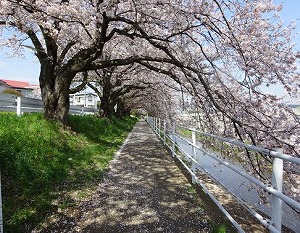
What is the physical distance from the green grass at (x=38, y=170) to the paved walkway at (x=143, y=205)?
Answer: 448 mm

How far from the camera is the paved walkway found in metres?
4.25

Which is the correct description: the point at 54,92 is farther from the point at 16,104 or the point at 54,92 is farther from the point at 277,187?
the point at 277,187

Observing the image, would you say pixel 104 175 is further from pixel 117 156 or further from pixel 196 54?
pixel 196 54

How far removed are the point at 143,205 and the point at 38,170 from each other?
2257 mm

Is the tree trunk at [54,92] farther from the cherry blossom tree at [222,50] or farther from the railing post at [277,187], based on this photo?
the railing post at [277,187]

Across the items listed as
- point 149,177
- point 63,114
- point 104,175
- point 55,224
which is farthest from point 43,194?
point 63,114

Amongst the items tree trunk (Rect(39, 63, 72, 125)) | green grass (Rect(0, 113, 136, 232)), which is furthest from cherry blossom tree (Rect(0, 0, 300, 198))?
green grass (Rect(0, 113, 136, 232))

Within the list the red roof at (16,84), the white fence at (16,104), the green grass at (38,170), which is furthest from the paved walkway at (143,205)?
the red roof at (16,84)

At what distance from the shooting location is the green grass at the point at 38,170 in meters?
4.55

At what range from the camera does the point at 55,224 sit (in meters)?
4.22

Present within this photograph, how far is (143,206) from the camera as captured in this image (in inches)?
199

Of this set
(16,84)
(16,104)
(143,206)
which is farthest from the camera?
(16,84)

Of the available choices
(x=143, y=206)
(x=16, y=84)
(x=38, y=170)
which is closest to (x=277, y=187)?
(x=143, y=206)

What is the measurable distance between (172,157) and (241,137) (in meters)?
4.71
